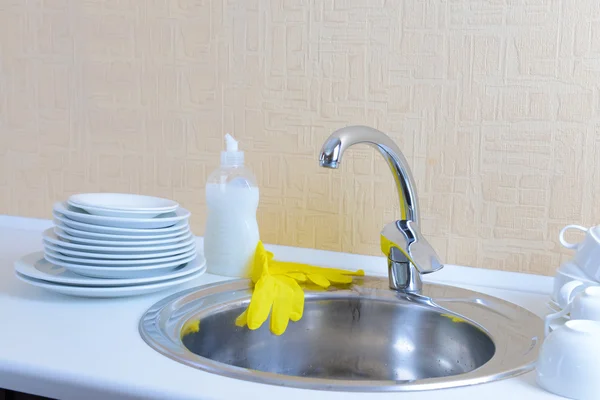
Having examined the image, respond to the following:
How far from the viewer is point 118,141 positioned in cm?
151

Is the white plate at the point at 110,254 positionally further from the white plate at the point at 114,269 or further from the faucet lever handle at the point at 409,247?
the faucet lever handle at the point at 409,247

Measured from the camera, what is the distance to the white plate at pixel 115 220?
109 cm

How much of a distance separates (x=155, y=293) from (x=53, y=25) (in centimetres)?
71

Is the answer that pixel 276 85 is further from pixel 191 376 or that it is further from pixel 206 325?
pixel 191 376

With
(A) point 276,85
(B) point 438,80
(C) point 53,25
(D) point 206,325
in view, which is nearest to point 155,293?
(D) point 206,325

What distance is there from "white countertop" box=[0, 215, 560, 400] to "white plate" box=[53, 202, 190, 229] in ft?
0.36

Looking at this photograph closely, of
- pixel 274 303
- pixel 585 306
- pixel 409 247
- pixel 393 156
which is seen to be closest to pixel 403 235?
pixel 409 247

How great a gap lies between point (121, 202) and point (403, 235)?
47 cm

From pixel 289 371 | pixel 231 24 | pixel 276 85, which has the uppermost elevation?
pixel 231 24

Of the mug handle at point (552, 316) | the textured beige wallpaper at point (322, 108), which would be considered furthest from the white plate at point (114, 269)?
the mug handle at point (552, 316)

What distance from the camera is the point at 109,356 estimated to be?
874mm

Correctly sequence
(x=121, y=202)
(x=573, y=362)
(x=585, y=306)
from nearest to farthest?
1. (x=573, y=362)
2. (x=585, y=306)
3. (x=121, y=202)

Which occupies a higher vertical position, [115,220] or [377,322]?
[115,220]

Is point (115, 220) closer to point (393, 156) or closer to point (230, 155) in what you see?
point (230, 155)
